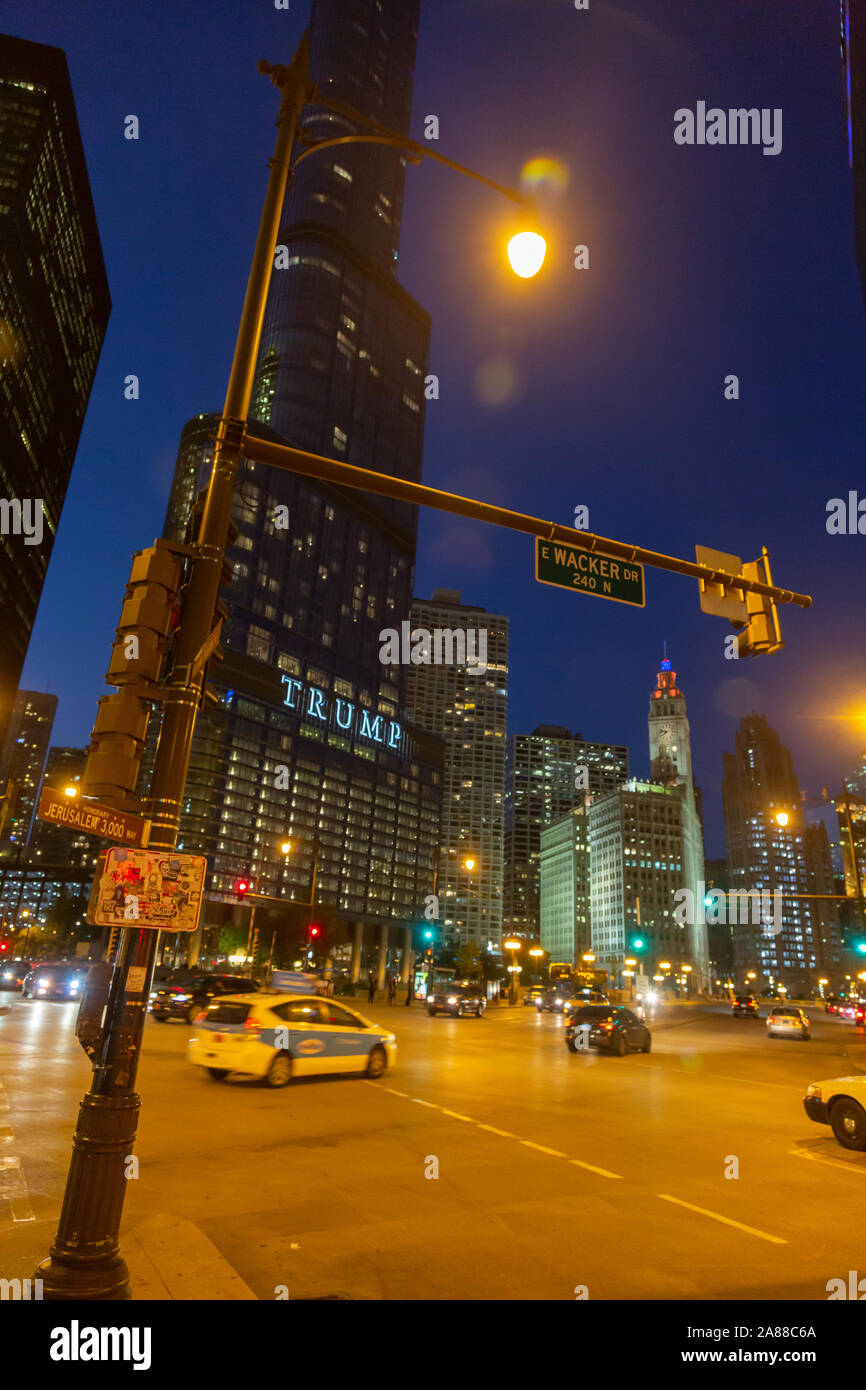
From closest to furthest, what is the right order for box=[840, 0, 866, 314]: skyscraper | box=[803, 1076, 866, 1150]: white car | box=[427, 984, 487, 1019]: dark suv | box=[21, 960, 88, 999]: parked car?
box=[803, 1076, 866, 1150]: white car, box=[21, 960, 88, 999]: parked car, box=[427, 984, 487, 1019]: dark suv, box=[840, 0, 866, 314]: skyscraper

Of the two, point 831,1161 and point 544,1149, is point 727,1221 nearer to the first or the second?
point 544,1149

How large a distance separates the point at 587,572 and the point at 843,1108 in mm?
9031

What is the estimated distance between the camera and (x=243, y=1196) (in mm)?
7262

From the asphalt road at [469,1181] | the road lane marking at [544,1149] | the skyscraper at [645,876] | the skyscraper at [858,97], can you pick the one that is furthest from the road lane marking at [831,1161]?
the skyscraper at [645,876]

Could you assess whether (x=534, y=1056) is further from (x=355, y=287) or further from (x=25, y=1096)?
(x=355, y=287)

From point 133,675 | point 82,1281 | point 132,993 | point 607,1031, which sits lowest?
point 607,1031

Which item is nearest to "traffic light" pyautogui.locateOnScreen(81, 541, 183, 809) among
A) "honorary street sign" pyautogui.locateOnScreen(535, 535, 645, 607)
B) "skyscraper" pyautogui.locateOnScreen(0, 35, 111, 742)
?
"honorary street sign" pyautogui.locateOnScreen(535, 535, 645, 607)

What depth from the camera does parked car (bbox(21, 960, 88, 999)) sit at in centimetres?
3381

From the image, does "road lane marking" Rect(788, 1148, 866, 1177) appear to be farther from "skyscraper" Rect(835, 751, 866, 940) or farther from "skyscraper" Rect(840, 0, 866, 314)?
"skyscraper" Rect(840, 0, 866, 314)

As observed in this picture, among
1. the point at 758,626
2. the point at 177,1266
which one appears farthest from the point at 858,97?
the point at 177,1266

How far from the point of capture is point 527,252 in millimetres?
7855

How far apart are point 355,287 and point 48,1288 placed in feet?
679

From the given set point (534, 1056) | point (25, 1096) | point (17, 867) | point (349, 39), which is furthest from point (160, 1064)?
point (349, 39)

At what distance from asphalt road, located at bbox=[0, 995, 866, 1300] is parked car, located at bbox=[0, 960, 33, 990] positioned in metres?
29.2
